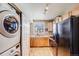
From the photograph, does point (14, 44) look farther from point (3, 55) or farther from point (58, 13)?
point (58, 13)

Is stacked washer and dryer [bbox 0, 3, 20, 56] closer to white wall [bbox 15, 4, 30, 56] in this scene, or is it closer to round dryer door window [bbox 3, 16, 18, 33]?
round dryer door window [bbox 3, 16, 18, 33]

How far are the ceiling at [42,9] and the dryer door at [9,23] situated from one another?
15 centimetres

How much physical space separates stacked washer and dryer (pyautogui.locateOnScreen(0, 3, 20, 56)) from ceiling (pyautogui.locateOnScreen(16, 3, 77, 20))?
0.14 m

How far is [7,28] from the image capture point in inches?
44.0

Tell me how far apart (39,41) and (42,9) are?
1.38 feet

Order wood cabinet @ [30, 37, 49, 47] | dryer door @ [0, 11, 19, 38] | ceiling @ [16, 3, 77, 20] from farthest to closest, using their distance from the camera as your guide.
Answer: wood cabinet @ [30, 37, 49, 47] < ceiling @ [16, 3, 77, 20] < dryer door @ [0, 11, 19, 38]

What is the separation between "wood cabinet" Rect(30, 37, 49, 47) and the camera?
1.37 metres

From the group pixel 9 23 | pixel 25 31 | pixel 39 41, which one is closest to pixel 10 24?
pixel 9 23

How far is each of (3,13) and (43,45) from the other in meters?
0.64

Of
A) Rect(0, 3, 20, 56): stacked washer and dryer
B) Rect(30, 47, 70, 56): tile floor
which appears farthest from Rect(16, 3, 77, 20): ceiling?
Rect(30, 47, 70, 56): tile floor

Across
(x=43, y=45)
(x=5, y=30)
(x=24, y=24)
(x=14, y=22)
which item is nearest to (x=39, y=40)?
(x=43, y=45)

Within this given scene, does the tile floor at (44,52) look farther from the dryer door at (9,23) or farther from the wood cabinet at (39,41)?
the dryer door at (9,23)

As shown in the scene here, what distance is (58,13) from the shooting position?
1354 millimetres

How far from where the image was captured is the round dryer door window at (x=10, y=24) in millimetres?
1103
